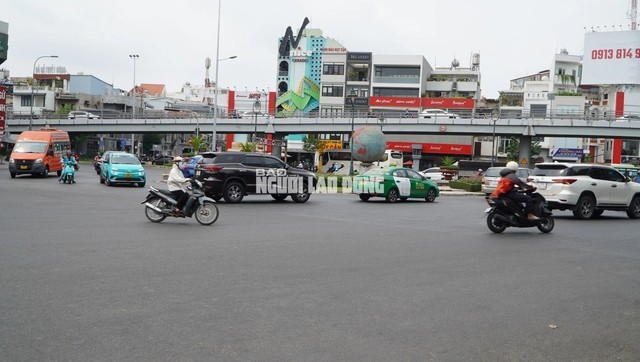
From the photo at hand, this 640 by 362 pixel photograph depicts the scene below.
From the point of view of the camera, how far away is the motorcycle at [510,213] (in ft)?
47.6

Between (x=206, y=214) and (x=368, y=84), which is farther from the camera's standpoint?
(x=368, y=84)

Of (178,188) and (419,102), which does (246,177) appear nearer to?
(178,188)

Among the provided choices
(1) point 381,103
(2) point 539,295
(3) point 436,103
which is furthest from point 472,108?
(2) point 539,295

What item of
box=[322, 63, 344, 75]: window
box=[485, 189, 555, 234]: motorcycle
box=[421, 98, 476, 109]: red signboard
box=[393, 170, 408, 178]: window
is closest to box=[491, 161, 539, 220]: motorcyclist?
box=[485, 189, 555, 234]: motorcycle

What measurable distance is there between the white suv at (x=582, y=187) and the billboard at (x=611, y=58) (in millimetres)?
56789

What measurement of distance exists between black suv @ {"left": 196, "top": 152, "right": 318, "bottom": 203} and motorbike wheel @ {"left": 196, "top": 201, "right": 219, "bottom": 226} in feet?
21.2

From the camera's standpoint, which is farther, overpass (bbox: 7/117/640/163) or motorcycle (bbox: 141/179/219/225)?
overpass (bbox: 7/117/640/163)

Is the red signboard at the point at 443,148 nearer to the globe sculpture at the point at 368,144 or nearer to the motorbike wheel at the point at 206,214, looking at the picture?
the globe sculpture at the point at 368,144

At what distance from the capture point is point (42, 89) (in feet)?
297

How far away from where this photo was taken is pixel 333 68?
3396 inches

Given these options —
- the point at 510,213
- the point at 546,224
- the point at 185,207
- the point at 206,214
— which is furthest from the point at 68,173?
the point at 546,224

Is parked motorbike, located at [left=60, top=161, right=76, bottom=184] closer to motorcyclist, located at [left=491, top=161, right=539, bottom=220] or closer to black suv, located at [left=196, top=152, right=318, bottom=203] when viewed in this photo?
black suv, located at [left=196, top=152, right=318, bottom=203]

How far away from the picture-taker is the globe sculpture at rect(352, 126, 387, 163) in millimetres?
44094

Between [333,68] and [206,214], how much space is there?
73.6m
